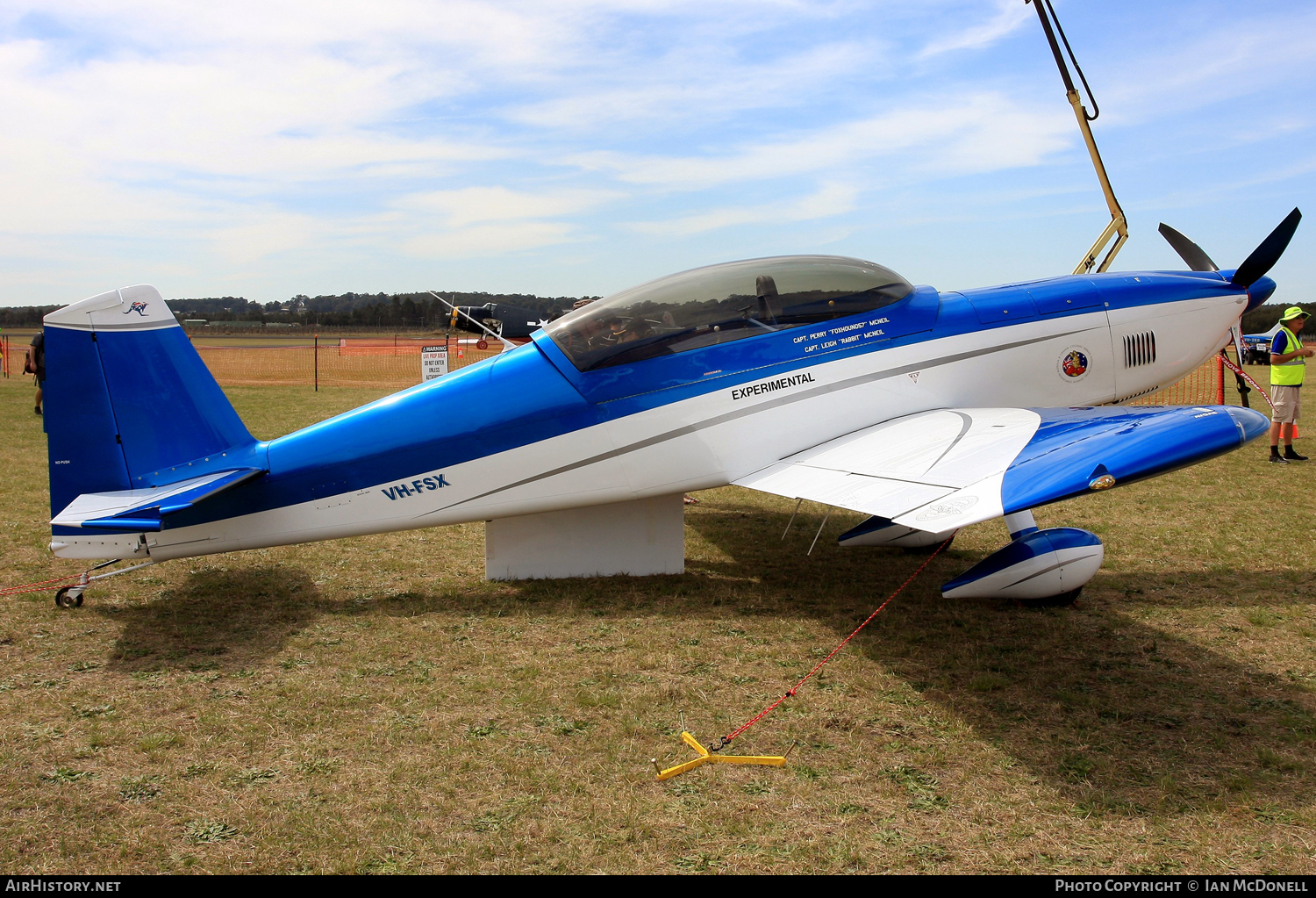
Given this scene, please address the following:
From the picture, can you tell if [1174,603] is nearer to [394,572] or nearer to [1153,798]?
[1153,798]

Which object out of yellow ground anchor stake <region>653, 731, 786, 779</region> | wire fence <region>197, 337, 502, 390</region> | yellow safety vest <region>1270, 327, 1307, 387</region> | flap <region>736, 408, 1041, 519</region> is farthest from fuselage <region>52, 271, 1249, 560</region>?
wire fence <region>197, 337, 502, 390</region>

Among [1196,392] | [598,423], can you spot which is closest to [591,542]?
[598,423]

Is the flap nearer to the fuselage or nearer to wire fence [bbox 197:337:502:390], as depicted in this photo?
the fuselage

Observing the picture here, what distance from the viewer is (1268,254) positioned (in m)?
6.54

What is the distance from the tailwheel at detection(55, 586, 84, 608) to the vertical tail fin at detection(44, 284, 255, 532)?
0.66 metres

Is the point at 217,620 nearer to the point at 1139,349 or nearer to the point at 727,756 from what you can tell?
the point at 727,756

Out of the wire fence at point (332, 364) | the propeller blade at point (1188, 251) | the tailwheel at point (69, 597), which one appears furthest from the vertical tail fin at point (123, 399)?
the wire fence at point (332, 364)

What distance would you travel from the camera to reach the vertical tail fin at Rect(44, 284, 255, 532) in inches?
194

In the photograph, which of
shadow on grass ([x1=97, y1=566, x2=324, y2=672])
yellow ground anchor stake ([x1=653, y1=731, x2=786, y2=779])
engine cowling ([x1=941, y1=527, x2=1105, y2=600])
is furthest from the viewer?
engine cowling ([x1=941, y1=527, x2=1105, y2=600])

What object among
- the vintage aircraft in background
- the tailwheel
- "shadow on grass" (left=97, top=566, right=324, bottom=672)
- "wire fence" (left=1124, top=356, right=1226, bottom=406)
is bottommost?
"shadow on grass" (left=97, top=566, right=324, bottom=672)

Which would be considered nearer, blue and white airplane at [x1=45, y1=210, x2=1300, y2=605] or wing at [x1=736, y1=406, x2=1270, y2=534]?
wing at [x1=736, y1=406, x2=1270, y2=534]

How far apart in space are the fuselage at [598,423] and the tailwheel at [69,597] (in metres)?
0.52

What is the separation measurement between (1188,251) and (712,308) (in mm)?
5885

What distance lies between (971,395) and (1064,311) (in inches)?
40.0
